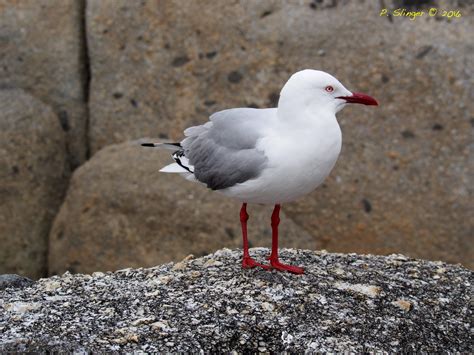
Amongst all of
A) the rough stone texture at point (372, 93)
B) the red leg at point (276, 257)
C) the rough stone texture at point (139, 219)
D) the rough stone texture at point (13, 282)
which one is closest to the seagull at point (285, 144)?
the red leg at point (276, 257)

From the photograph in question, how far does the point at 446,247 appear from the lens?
4898 mm

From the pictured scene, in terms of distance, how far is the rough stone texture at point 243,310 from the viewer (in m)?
2.99

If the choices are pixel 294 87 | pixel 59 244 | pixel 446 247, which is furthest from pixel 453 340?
pixel 59 244

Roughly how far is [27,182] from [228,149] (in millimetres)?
2365

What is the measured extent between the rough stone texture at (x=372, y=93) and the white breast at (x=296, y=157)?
74.4 inches

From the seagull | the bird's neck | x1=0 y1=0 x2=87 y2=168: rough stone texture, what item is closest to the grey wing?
the seagull

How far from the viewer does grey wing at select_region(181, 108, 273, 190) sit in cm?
312

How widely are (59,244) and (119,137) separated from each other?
752 mm

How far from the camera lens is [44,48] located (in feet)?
17.9

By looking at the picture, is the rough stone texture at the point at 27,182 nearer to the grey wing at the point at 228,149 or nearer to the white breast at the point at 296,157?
the grey wing at the point at 228,149

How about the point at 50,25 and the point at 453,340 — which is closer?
the point at 453,340

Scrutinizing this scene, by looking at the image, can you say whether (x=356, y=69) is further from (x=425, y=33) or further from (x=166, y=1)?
(x=166, y=1)

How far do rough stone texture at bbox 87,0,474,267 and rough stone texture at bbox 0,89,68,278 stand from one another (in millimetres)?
922

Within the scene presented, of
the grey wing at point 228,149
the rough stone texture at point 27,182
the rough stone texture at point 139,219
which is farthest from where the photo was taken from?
the rough stone texture at point 27,182
